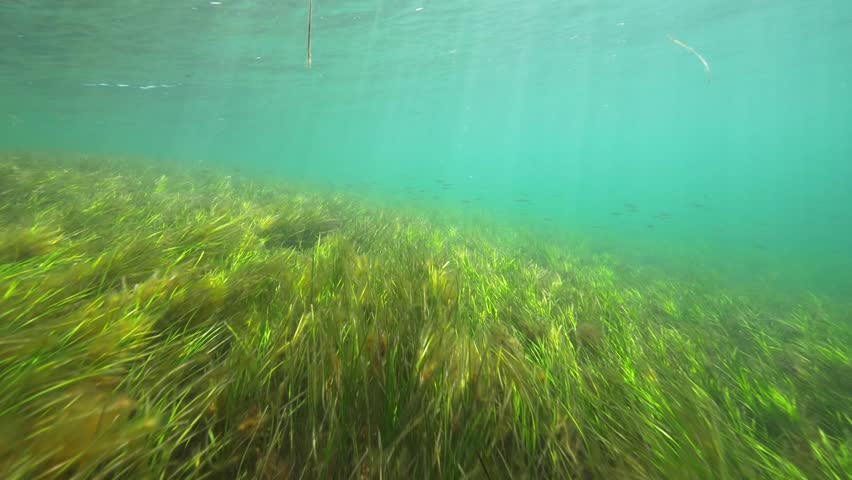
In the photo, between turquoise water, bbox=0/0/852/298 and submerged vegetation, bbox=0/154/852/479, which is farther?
turquoise water, bbox=0/0/852/298

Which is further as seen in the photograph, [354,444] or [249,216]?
[249,216]

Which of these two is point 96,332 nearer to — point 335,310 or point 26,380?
point 26,380

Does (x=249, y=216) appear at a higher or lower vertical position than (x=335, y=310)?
lower

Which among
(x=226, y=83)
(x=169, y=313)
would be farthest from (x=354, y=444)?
(x=226, y=83)

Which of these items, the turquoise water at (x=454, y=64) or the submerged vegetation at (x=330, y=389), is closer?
the submerged vegetation at (x=330, y=389)

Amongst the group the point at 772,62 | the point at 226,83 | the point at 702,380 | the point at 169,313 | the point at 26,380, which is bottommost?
the point at 702,380

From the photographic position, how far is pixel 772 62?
29188mm

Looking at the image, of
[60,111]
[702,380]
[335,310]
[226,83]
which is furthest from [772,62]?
[60,111]

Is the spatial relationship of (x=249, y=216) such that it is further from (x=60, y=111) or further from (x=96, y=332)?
(x=60, y=111)

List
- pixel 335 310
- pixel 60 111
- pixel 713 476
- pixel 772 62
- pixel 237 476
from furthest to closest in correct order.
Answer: pixel 60 111
pixel 772 62
pixel 335 310
pixel 713 476
pixel 237 476

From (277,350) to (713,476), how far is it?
1.71 metres

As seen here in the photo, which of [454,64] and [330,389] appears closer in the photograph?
[330,389]

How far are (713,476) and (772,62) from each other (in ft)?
156

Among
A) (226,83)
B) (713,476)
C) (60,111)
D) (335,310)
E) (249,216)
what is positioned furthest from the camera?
(60,111)
